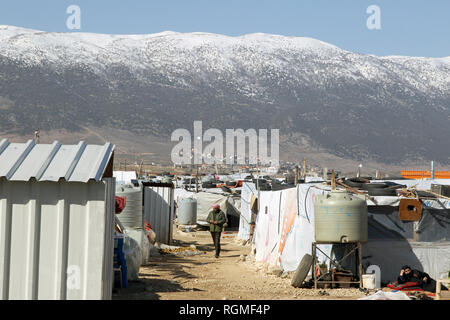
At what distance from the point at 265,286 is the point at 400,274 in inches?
107

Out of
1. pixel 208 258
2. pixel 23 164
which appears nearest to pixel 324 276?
pixel 208 258

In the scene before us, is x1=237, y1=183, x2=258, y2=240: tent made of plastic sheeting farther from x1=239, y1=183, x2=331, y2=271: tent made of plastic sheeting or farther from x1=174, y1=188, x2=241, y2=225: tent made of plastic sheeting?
x1=174, y1=188, x2=241, y2=225: tent made of plastic sheeting

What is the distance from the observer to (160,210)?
21.9m

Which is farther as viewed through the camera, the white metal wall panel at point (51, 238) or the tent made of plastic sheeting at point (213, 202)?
the tent made of plastic sheeting at point (213, 202)

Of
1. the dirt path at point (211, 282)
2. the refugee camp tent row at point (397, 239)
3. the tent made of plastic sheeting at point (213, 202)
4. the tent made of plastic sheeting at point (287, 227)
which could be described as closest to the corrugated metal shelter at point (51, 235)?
the dirt path at point (211, 282)

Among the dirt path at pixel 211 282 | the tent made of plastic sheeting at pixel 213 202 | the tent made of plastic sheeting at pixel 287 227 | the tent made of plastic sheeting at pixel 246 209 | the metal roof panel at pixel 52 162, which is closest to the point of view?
the metal roof panel at pixel 52 162

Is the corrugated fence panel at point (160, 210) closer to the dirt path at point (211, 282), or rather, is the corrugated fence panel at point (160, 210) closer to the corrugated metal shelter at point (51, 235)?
the dirt path at point (211, 282)

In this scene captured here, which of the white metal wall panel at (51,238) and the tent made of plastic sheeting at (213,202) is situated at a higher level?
the white metal wall panel at (51,238)

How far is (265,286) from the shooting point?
13.9 m

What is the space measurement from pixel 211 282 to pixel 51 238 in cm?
692

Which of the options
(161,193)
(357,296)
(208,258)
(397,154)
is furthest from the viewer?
(397,154)

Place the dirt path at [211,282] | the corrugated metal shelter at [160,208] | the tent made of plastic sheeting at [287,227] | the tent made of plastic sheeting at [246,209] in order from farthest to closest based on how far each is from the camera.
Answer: the tent made of plastic sheeting at [246,209] < the corrugated metal shelter at [160,208] < the tent made of plastic sheeting at [287,227] < the dirt path at [211,282]

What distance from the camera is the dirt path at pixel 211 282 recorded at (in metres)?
12.2

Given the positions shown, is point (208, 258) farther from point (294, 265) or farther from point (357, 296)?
point (357, 296)
